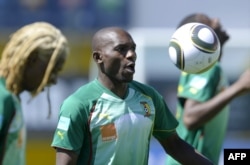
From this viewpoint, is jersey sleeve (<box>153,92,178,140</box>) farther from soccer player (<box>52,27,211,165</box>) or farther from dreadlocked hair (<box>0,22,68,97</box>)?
dreadlocked hair (<box>0,22,68,97</box>)

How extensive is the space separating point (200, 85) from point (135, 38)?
843 cm

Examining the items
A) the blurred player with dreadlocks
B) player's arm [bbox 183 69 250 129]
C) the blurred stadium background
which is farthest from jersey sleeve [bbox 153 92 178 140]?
the blurred stadium background

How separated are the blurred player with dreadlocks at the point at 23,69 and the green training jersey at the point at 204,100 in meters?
A: 1.12

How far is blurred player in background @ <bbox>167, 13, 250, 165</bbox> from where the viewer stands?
784cm

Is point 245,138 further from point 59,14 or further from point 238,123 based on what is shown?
point 59,14

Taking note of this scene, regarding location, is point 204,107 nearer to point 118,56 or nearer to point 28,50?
point 28,50

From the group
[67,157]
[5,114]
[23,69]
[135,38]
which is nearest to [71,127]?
[67,157]

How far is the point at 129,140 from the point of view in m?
6.34

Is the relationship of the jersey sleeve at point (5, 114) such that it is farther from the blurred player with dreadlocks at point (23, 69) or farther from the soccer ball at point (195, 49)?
the soccer ball at point (195, 49)

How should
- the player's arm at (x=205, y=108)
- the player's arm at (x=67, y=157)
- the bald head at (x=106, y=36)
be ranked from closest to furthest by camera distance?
the player's arm at (x=67, y=157) → the bald head at (x=106, y=36) → the player's arm at (x=205, y=108)

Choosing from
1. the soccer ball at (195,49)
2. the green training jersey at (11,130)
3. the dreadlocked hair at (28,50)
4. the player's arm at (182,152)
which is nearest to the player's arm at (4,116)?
the green training jersey at (11,130)

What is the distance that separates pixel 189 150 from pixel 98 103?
0.69 meters

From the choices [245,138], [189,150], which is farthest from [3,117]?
[245,138]

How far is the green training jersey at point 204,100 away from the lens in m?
7.95
